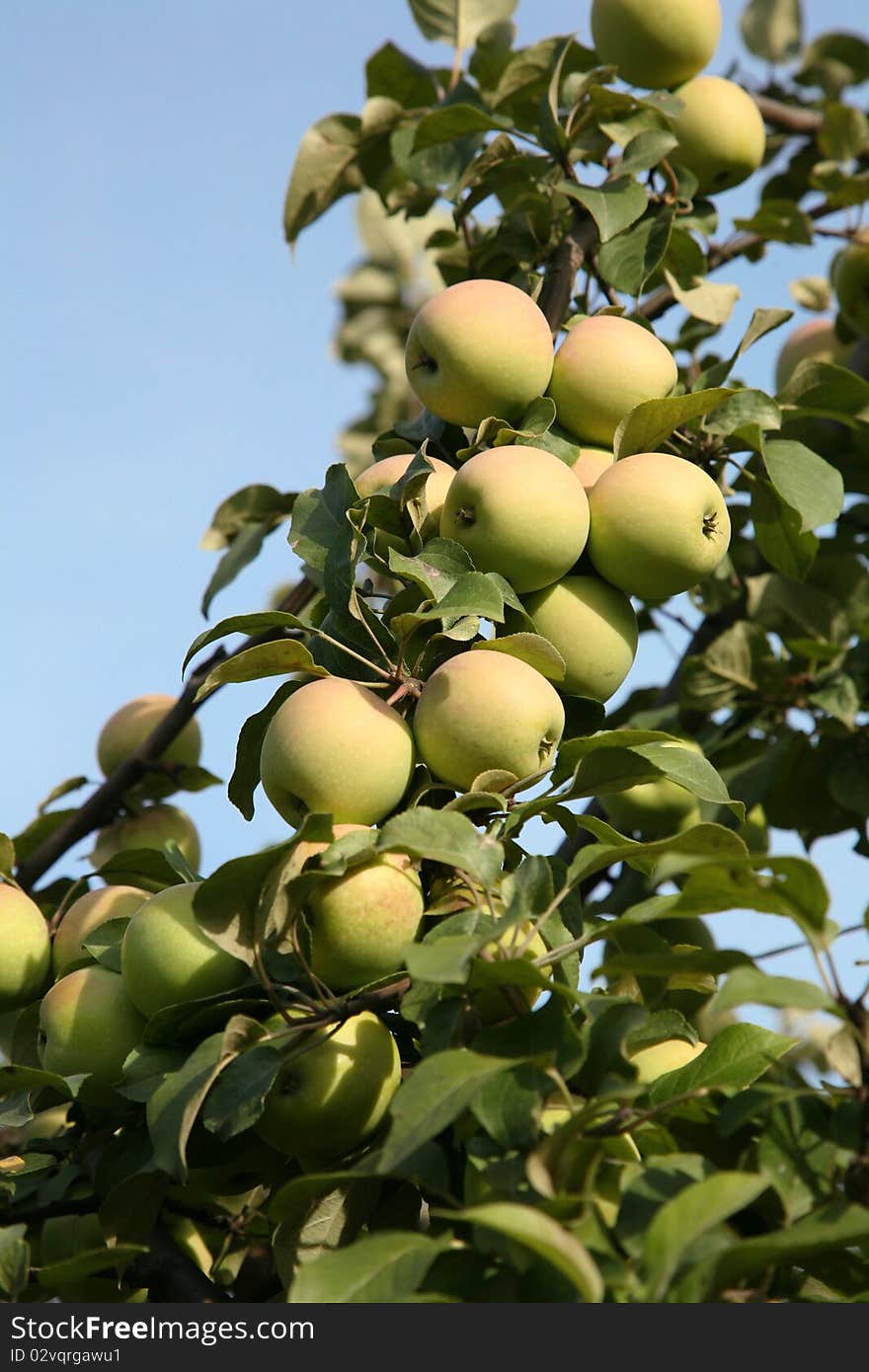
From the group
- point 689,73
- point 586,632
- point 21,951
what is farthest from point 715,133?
point 21,951

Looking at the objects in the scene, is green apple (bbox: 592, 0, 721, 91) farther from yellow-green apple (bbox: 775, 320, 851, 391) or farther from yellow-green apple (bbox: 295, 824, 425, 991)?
yellow-green apple (bbox: 295, 824, 425, 991)

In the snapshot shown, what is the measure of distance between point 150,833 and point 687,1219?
56.6 inches

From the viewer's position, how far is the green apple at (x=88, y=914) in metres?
1.65

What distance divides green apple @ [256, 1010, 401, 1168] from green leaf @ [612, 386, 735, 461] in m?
0.77

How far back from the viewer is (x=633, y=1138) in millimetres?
1177

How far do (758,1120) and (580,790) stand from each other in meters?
0.37

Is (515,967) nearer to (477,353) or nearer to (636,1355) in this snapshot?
(636,1355)

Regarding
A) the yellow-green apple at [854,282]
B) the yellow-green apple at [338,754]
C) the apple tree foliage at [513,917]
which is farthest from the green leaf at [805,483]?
the yellow-green apple at [854,282]

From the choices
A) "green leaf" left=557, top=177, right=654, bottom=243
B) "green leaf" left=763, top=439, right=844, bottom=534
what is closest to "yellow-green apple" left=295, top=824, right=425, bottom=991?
"green leaf" left=763, top=439, right=844, bottom=534

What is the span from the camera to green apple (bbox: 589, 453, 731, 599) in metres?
1.54

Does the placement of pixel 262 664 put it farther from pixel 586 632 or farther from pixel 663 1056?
pixel 663 1056

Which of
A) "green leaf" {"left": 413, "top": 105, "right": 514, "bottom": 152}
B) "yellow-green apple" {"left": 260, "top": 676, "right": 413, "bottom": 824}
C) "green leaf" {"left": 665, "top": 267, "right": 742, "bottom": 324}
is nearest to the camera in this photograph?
"yellow-green apple" {"left": 260, "top": 676, "right": 413, "bottom": 824}

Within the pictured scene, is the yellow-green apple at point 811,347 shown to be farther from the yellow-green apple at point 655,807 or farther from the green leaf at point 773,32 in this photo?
the yellow-green apple at point 655,807

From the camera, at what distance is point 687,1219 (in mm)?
884
